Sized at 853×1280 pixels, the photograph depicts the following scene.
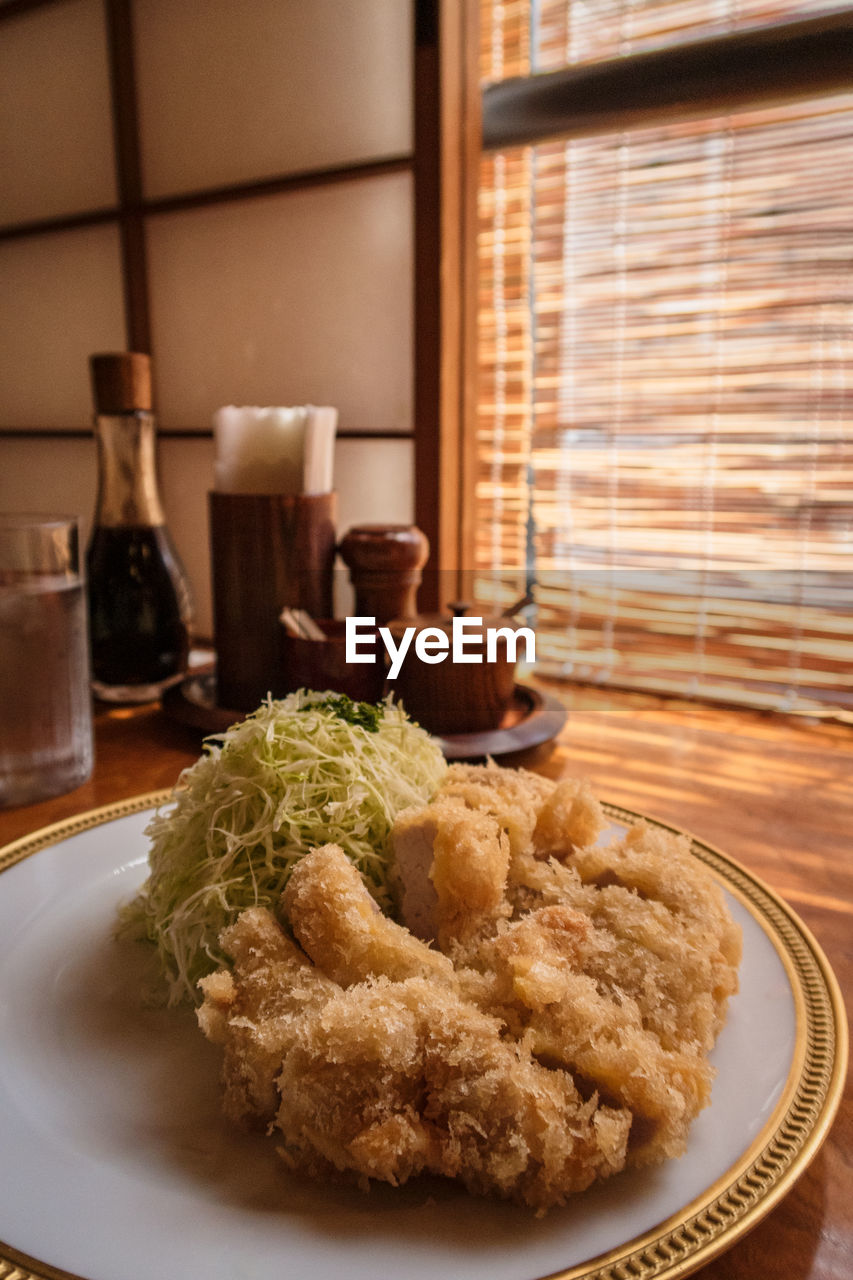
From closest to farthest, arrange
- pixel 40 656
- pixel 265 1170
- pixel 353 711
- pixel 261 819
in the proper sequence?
pixel 265 1170, pixel 261 819, pixel 353 711, pixel 40 656

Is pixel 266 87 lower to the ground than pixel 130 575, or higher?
higher

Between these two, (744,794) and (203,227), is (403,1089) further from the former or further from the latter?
Answer: (203,227)

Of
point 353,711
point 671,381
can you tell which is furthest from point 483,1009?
point 671,381

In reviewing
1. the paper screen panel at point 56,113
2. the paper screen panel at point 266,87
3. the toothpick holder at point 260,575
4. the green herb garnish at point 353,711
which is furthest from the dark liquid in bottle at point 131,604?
the paper screen panel at point 56,113

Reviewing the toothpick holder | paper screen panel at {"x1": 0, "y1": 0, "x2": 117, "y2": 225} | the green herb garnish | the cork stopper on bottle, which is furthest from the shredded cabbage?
paper screen panel at {"x1": 0, "y1": 0, "x2": 117, "y2": 225}

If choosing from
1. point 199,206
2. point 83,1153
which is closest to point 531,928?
point 83,1153

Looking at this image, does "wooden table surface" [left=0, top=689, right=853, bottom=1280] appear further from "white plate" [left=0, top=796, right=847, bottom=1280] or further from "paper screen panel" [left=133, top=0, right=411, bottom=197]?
"paper screen panel" [left=133, top=0, right=411, bottom=197]
